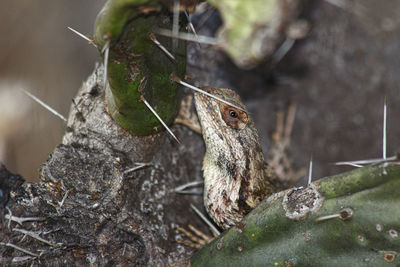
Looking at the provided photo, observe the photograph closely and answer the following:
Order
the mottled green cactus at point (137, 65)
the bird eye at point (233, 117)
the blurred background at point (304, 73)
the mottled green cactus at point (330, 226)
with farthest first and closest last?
the blurred background at point (304, 73) < the bird eye at point (233, 117) < the mottled green cactus at point (330, 226) < the mottled green cactus at point (137, 65)

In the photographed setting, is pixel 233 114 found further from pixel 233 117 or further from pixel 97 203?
pixel 97 203

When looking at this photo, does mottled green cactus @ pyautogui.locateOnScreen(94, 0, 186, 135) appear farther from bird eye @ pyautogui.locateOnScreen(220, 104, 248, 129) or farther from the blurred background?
the blurred background

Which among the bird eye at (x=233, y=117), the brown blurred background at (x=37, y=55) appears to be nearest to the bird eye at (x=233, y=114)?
the bird eye at (x=233, y=117)

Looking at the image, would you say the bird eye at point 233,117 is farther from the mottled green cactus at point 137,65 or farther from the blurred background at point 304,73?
the blurred background at point 304,73

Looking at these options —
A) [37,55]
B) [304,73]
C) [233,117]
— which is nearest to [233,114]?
[233,117]

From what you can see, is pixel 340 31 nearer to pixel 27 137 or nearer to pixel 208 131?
pixel 208 131
